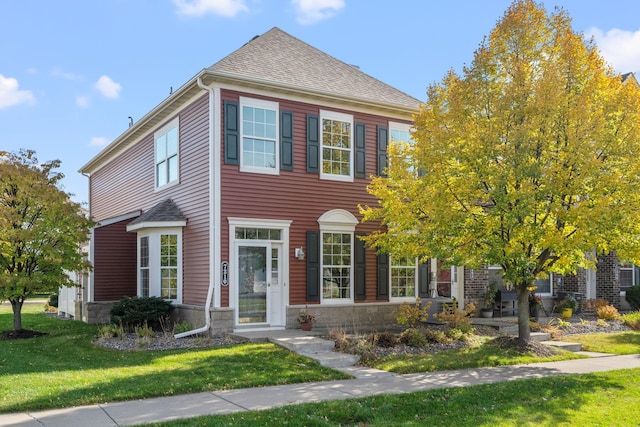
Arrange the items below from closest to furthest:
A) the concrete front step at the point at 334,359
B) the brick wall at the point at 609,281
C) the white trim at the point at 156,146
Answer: the concrete front step at the point at 334,359
the white trim at the point at 156,146
the brick wall at the point at 609,281

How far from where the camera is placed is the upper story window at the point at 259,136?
1370cm

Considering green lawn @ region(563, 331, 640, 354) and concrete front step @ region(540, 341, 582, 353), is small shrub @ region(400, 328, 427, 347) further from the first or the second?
green lawn @ region(563, 331, 640, 354)

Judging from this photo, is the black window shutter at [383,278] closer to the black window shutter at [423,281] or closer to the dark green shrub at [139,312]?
the black window shutter at [423,281]

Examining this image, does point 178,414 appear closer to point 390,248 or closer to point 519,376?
point 519,376

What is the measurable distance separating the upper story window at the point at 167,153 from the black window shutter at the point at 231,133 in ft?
8.45

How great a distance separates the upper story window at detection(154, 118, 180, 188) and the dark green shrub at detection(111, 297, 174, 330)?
3.35 m

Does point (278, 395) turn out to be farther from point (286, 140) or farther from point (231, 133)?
point (286, 140)

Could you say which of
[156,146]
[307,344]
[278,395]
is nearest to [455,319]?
[307,344]

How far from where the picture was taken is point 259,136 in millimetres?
13906

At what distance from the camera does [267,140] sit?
1400 cm

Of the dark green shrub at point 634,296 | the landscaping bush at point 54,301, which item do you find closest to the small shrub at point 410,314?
the dark green shrub at point 634,296

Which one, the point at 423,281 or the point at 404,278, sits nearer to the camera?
the point at 404,278

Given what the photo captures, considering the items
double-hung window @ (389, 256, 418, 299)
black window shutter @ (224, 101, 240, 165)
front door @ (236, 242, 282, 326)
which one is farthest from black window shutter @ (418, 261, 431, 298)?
black window shutter @ (224, 101, 240, 165)

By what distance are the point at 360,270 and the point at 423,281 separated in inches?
91.5
